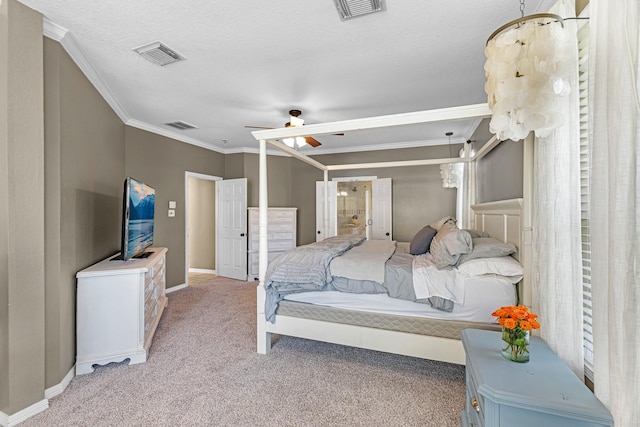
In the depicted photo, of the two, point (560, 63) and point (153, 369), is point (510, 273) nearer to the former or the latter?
point (560, 63)

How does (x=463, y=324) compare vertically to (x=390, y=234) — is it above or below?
below

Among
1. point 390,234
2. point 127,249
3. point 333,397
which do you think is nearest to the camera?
point 333,397

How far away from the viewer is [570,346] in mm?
1239

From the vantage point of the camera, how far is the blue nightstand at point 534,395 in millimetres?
940

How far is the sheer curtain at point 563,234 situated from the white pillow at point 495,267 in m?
0.58

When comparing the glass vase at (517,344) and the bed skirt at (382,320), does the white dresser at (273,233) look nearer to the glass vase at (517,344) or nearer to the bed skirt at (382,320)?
the bed skirt at (382,320)

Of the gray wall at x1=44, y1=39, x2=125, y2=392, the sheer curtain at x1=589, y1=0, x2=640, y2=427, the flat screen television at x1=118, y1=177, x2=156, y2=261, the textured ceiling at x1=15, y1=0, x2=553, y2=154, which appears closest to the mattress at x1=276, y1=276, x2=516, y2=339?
the sheer curtain at x1=589, y1=0, x2=640, y2=427

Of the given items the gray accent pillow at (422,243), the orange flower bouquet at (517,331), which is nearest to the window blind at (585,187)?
the orange flower bouquet at (517,331)

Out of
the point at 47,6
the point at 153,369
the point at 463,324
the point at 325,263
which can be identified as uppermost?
the point at 47,6

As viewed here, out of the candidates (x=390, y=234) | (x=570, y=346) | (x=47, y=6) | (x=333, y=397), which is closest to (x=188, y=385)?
(x=333, y=397)

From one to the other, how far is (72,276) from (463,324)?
3048mm

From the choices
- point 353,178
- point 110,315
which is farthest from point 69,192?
point 353,178

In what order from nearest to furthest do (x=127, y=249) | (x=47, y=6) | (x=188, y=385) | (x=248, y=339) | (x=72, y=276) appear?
(x=47, y=6) → (x=188, y=385) → (x=72, y=276) → (x=127, y=249) → (x=248, y=339)

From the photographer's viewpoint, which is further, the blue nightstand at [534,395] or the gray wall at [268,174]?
the gray wall at [268,174]
